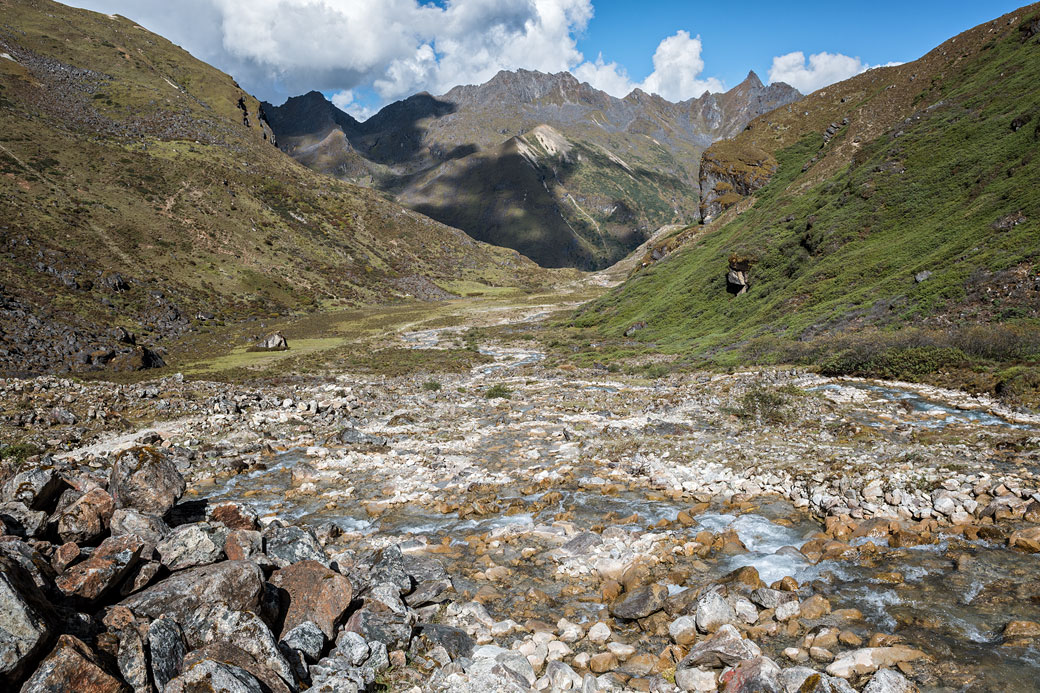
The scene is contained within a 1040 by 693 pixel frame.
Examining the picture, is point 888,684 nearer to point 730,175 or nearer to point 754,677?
point 754,677

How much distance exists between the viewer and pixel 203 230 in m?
97.2

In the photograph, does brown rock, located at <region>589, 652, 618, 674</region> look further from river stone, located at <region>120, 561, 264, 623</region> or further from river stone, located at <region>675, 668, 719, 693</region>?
river stone, located at <region>120, 561, 264, 623</region>

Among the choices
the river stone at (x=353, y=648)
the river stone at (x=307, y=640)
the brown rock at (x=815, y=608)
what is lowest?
the brown rock at (x=815, y=608)

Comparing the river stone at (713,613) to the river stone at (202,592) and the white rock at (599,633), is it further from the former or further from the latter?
the river stone at (202,592)

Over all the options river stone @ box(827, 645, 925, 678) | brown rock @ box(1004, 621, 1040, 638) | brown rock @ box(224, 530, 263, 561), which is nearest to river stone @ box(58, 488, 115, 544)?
brown rock @ box(224, 530, 263, 561)

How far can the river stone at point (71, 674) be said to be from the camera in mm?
4551

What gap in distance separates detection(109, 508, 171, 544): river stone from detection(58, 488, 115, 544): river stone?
157 millimetres

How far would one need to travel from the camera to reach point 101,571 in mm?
6457

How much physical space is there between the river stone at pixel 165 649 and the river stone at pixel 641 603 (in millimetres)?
6496

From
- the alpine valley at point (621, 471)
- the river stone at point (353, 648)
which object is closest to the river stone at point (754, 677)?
the alpine valley at point (621, 471)

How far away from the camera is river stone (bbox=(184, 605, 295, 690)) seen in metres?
5.95

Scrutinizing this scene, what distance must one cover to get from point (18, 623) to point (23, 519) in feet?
13.6

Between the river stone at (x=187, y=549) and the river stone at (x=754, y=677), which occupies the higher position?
the river stone at (x=187, y=549)

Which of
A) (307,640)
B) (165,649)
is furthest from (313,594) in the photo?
(165,649)
